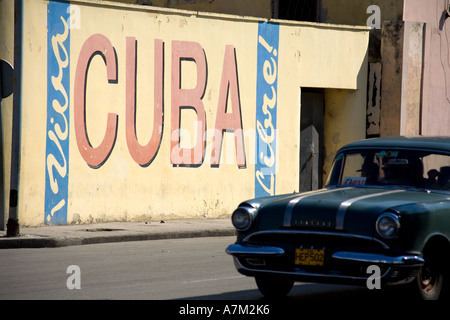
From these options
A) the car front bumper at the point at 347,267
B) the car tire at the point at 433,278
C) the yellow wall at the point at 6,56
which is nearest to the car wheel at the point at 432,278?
the car tire at the point at 433,278

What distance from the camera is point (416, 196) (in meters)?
8.59

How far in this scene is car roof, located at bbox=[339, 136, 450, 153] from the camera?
9234mm

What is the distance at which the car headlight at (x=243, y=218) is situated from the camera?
28.3ft

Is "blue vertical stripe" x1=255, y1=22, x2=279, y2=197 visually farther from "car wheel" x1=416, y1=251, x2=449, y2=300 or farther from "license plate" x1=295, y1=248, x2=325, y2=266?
"license plate" x1=295, y1=248, x2=325, y2=266

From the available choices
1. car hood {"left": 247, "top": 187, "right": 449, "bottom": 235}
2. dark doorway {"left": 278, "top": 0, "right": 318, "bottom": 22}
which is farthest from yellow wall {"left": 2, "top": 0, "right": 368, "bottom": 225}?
car hood {"left": 247, "top": 187, "right": 449, "bottom": 235}

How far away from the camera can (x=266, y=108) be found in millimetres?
19656

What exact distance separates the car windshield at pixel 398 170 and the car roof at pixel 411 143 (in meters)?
0.06

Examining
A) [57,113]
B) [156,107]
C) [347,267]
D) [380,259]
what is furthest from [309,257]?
[156,107]

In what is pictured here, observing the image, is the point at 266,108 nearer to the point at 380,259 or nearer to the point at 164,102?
the point at 164,102

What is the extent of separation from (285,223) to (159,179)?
976 centimetres

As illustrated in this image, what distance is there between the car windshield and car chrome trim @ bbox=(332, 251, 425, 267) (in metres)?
1.36

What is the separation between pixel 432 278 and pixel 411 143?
161cm

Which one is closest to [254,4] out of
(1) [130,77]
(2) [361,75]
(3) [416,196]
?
(2) [361,75]

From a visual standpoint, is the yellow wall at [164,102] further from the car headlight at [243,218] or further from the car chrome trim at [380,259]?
the car chrome trim at [380,259]
